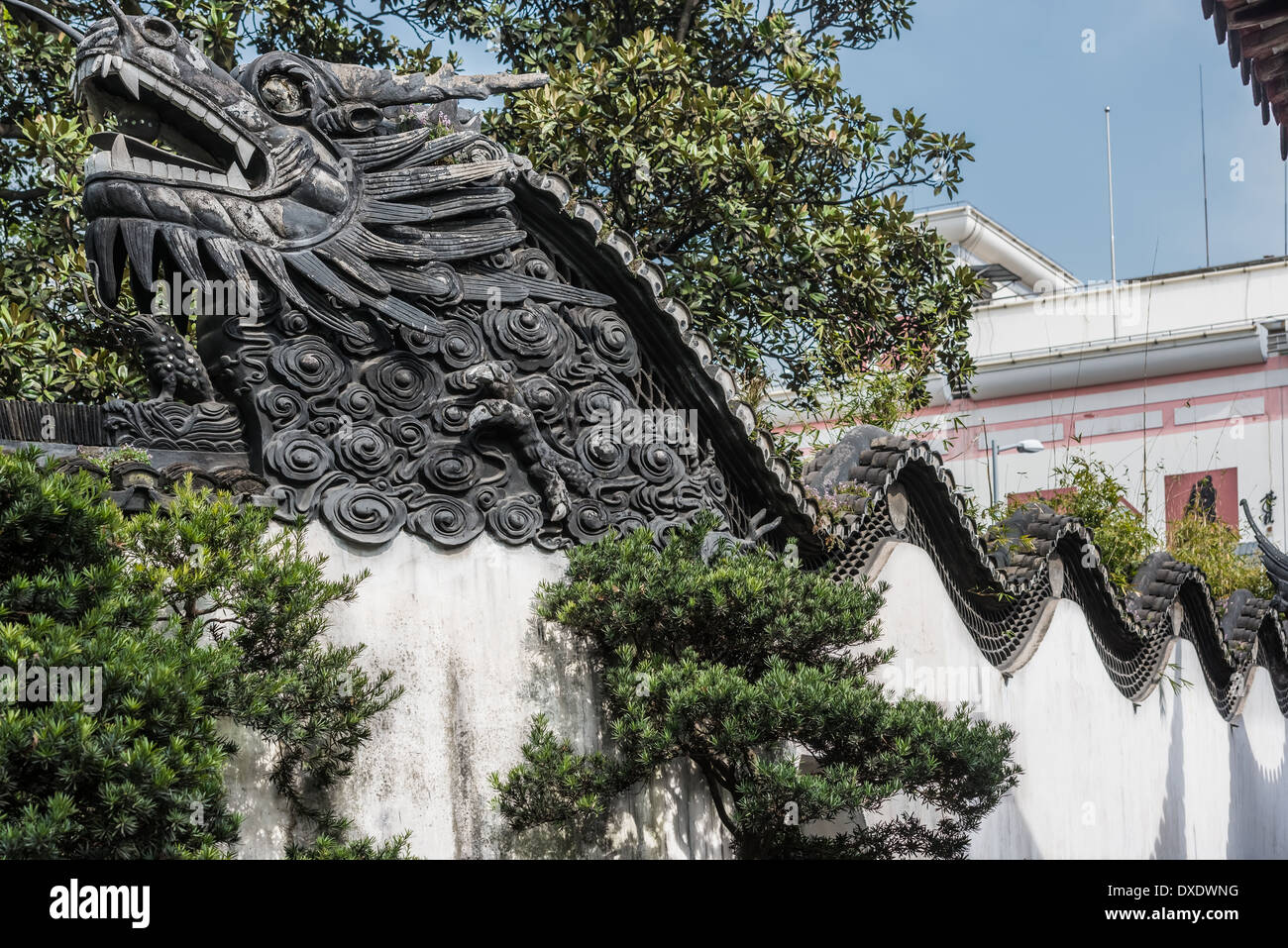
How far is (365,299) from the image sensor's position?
6.27 m

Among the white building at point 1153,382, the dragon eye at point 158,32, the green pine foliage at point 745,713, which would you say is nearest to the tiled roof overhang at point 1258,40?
the green pine foliage at point 745,713

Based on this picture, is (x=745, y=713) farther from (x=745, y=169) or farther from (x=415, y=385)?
(x=745, y=169)

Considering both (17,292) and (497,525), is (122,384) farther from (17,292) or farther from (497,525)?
(497,525)

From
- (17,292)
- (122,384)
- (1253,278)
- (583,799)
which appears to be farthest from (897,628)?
(1253,278)

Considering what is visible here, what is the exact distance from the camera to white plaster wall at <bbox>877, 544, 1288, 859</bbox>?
855 centimetres

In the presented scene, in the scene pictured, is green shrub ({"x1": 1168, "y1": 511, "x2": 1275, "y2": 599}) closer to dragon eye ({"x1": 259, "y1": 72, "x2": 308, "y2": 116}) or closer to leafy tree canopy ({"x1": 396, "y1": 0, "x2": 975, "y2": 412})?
leafy tree canopy ({"x1": 396, "y1": 0, "x2": 975, "y2": 412})

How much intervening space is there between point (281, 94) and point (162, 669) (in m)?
2.88

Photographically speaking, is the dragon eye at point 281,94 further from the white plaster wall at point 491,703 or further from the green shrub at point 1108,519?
the green shrub at point 1108,519

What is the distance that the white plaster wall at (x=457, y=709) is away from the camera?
5.85m

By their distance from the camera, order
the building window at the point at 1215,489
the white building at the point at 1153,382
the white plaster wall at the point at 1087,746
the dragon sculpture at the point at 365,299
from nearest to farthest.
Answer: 1. the dragon sculpture at the point at 365,299
2. the white plaster wall at the point at 1087,746
3. the white building at the point at 1153,382
4. the building window at the point at 1215,489

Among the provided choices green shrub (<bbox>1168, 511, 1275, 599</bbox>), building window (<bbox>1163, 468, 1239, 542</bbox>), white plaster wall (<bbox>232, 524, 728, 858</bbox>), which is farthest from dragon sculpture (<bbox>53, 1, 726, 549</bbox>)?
building window (<bbox>1163, 468, 1239, 542</bbox>)

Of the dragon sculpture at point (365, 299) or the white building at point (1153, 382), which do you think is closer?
the dragon sculpture at point (365, 299)

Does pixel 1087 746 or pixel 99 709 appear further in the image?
pixel 1087 746

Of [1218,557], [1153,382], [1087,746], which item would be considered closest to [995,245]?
[1153,382]
